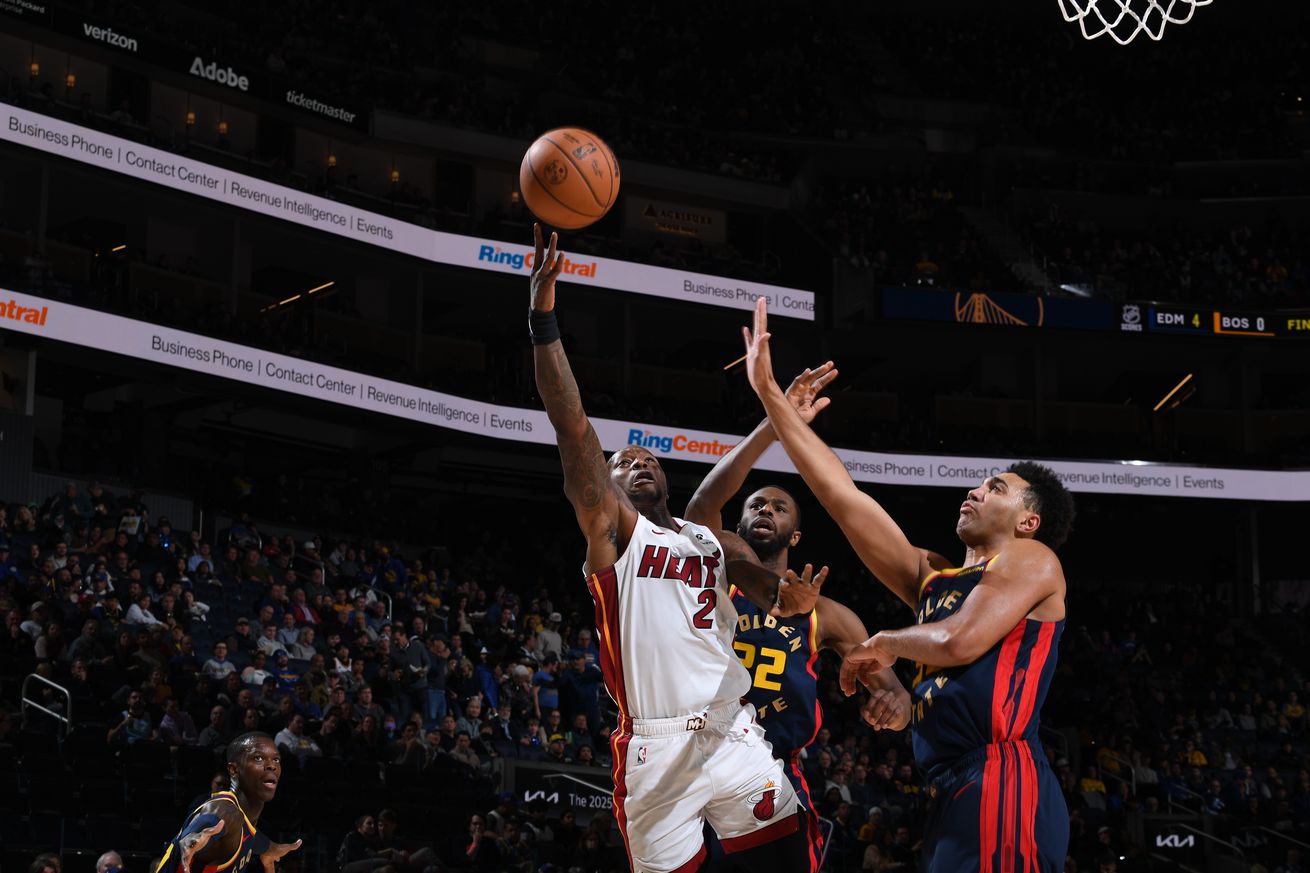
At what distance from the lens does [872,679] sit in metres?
5.07

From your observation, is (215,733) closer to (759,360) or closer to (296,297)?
(759,360)

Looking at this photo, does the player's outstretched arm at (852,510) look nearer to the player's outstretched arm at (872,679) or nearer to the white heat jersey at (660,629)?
the player's outstretched arm at (872,679)

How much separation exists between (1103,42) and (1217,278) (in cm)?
926

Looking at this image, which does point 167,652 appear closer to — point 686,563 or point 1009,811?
point 686,563

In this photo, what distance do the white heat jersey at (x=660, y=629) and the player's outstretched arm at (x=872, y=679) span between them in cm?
57

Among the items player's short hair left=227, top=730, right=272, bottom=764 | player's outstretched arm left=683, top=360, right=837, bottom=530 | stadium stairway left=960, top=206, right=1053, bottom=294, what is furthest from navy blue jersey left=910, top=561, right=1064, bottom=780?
stadium stairway left=960, top=206, right=1053, bottom=294

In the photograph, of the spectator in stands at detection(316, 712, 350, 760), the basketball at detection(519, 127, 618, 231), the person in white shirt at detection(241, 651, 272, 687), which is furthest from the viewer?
the person in white shirt at detection(241, 651, 272, 687)

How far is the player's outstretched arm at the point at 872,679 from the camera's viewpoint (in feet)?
15.6

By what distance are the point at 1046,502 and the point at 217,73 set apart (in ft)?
78.9

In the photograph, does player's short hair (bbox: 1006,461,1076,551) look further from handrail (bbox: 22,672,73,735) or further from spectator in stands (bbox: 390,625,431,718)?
spectator in stands (bbox: 390,625,431,718)

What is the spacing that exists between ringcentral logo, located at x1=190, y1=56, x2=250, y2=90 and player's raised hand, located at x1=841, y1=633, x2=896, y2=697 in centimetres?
2408

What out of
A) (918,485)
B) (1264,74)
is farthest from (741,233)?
(1264,74)

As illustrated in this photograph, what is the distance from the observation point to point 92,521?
60.6 feet

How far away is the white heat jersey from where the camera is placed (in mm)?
5750
